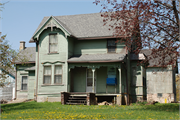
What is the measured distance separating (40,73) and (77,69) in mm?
3770

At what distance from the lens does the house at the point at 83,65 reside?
2312 centimetres

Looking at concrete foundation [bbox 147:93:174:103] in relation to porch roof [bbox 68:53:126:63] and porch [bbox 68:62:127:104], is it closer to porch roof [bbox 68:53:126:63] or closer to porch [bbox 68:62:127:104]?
porch [bbox 68:62:127:104]

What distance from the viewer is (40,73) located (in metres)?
24.1

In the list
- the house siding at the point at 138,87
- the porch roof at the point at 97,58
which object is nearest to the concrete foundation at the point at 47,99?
the porch roof at the point at 97,58

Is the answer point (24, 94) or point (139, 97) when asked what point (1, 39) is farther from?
point (139, 97)

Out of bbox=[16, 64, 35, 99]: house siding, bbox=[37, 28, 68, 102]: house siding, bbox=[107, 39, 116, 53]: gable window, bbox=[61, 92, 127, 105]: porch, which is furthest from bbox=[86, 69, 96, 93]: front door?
bbox=[16, 64, 35, 99]: house siding

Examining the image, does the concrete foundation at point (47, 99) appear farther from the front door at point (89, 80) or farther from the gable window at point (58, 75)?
the front door at point (89, 80)

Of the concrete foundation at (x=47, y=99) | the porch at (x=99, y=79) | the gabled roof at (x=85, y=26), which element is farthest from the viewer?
the gabled roof at (x=85, y=26)

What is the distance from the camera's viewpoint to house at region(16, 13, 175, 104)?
23125 mm

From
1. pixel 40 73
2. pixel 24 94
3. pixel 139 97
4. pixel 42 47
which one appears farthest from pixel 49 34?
pixel 139 97

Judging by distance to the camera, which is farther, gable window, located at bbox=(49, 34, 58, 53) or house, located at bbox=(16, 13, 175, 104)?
gable window, located at bbox=(49, 34, 58, 53)

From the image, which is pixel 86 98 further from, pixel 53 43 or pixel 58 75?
pixel 53 43

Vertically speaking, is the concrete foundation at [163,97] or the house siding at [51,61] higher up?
the house siding at [51,61]

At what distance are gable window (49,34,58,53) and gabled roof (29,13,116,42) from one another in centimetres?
155
